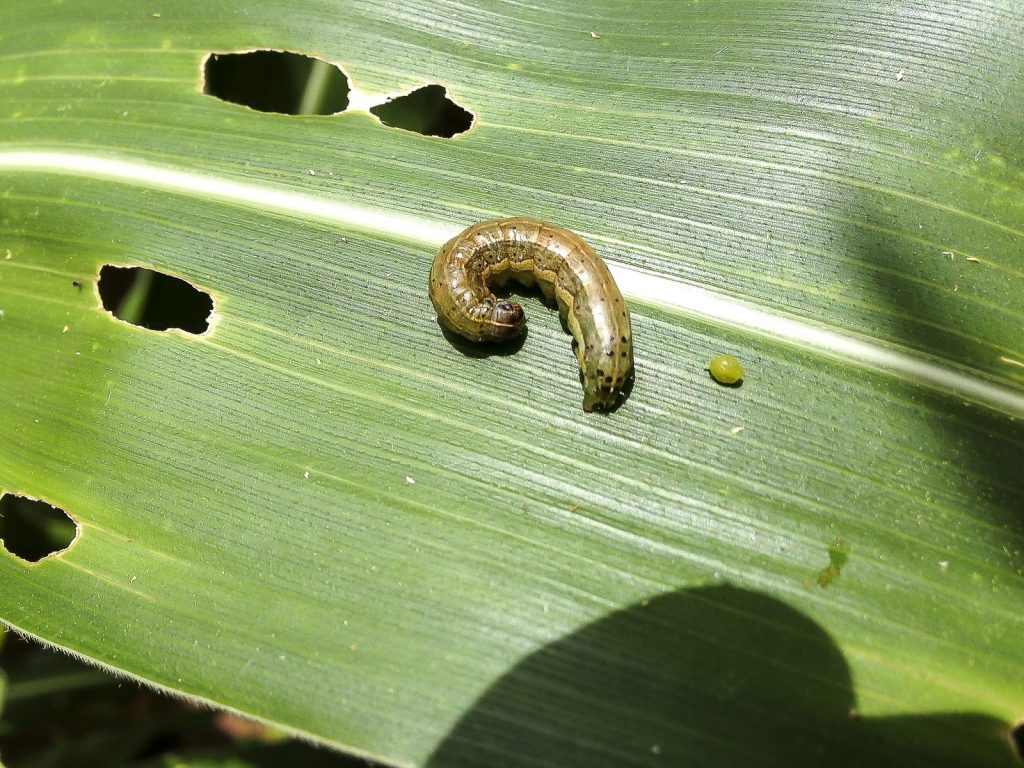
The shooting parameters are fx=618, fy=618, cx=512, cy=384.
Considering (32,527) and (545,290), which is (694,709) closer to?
(545,290)

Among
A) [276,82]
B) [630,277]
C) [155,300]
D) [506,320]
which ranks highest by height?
[276,82]

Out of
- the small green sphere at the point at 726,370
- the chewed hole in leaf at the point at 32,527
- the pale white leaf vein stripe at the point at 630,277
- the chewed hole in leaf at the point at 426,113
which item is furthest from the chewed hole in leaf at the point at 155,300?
the small green sphere at the point at 726,370

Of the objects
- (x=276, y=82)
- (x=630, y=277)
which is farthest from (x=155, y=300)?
(x=630, y=277)

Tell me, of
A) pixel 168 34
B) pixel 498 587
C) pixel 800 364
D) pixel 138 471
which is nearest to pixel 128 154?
pixel 168 34

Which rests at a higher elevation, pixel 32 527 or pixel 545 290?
pixel 545 290

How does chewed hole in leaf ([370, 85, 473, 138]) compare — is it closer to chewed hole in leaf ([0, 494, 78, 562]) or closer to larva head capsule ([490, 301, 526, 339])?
larva head capsule ([490, 301, 526, 339])

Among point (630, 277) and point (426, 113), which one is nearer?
point (630, 277)

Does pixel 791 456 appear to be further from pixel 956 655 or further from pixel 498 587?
pixel 498 587
